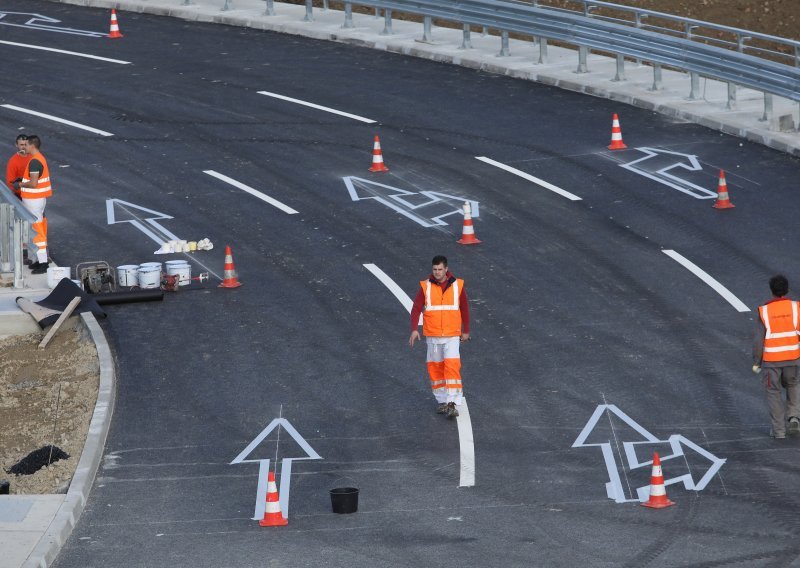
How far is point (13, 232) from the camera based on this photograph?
19.7 meters

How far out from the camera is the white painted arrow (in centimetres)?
2152

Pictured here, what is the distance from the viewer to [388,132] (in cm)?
2584

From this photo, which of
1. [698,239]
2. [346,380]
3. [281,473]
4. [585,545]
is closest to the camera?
[585,545]

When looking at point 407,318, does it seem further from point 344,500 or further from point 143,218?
point 143,218

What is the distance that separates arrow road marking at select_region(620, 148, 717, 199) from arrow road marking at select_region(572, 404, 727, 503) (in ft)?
25.1

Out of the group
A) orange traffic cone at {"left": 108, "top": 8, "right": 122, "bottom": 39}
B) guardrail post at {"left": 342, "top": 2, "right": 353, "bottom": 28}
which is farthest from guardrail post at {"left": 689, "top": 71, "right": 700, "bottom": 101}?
orange traffic cone at {"left": 108, "top": 8, "right": 122, "bottom": 39}

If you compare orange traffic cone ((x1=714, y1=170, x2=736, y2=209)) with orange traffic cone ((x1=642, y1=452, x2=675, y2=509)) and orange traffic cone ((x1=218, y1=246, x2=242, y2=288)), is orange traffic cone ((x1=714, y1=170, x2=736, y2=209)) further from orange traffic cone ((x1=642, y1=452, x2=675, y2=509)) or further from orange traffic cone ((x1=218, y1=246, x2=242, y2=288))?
orange traffic cone ((x1=642, y1=452, x2=675, y2=509))

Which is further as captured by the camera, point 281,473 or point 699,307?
point 699,307

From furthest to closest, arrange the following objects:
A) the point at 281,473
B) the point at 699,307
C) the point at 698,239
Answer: the point at 698,239 → the point at 699,307 → the point at 281,473

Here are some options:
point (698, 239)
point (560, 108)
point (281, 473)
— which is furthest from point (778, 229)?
point (281, 473)

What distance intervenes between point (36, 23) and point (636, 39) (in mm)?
15451

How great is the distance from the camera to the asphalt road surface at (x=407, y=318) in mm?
12820

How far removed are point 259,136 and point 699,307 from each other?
10.2 m

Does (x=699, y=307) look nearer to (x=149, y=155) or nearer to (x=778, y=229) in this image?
(x=778, y=229)
